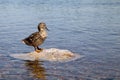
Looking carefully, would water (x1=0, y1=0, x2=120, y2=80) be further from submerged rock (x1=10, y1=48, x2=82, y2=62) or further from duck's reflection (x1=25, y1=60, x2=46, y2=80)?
submerged rock (x1=10, y1=48, x2=82, y2=62)

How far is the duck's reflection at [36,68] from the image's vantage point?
997 cm

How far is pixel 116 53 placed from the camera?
12453 millimetres

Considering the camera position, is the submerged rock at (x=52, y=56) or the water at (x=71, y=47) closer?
the water at (x=71, y=47)

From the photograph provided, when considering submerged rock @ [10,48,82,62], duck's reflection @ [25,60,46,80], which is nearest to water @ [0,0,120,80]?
duck's reflection @ [25,60,46,80]

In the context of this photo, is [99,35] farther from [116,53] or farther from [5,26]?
[5,26]

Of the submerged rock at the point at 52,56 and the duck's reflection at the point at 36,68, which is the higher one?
the submerged rock at the point at 52,56

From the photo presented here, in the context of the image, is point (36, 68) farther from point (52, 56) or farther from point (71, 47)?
point (71, 47)

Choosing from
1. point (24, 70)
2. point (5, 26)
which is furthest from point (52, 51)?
point (5, 26)

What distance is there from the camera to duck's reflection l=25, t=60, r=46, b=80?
997 cm

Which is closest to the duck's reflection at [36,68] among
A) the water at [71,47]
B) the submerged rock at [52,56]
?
the water at [71,47]

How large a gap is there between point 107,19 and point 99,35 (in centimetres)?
621

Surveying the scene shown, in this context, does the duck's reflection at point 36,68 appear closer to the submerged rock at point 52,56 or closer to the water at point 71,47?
the water at point 71,47

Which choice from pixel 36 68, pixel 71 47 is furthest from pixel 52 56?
pixel 71 47

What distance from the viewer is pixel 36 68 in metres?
10.9
